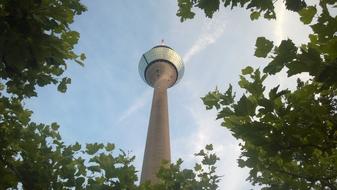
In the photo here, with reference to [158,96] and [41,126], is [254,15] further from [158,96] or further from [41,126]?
[158,96]

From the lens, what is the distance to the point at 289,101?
350 centimetres

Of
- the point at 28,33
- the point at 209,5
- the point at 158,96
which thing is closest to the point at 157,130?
the point at 158,96

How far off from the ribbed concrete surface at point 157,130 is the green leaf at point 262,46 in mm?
20228

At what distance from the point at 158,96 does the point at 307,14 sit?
34030 millimetres

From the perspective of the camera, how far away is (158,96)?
3675cm

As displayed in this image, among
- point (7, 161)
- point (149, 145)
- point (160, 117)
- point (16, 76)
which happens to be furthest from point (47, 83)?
point (160, 117)

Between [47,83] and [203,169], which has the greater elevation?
[203,169]

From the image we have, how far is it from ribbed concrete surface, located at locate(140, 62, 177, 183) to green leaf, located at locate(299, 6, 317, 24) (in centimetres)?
2054

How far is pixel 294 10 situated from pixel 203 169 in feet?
20.3

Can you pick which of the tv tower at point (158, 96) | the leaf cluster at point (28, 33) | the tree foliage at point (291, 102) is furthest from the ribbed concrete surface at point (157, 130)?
the tree foliage at point (291, 102)

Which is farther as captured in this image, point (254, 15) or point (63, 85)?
point (63, 85)

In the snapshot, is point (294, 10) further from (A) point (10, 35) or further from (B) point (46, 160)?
(B) point (46, 160)

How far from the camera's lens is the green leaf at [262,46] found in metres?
2.98

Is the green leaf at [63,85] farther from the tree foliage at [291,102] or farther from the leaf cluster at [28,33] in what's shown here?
the tree foliage at [291,102]
